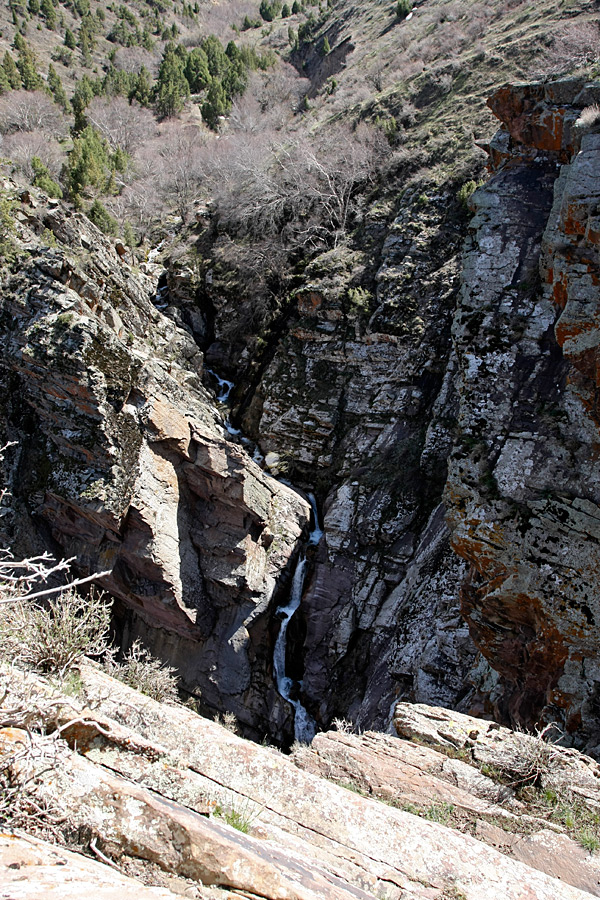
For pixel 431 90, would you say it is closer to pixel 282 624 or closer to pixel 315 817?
pixel 282 624

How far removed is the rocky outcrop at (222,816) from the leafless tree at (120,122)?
121ft

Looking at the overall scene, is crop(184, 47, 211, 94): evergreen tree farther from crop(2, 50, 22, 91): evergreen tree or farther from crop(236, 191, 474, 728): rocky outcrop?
crop(236, 191, 474, 728): rocky outcrop

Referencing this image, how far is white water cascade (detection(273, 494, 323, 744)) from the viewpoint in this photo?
1618 centimetres

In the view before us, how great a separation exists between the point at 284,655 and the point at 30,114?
38.2 meters

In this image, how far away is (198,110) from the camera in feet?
139

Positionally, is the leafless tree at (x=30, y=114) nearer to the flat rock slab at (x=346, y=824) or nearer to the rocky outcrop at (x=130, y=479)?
the rocky outcrop at (x=130, y=479)

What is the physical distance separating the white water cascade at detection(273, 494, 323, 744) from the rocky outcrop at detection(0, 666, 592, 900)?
10.7m

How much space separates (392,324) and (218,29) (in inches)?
2113

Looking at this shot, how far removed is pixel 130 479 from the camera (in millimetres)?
14695

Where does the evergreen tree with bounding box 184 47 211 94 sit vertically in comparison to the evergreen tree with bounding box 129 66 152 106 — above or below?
above

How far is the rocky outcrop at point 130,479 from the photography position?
14273mm

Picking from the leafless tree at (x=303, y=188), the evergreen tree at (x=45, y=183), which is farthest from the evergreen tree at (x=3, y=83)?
the leafless tree at (x=303, y=188)

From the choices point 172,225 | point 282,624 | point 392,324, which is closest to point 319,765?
point 282,624

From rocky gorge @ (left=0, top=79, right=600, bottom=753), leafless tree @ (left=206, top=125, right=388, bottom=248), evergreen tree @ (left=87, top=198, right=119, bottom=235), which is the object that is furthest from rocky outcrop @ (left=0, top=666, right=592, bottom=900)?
evergreen tree @ (left=87, top=198, right=119, bottom=235)
